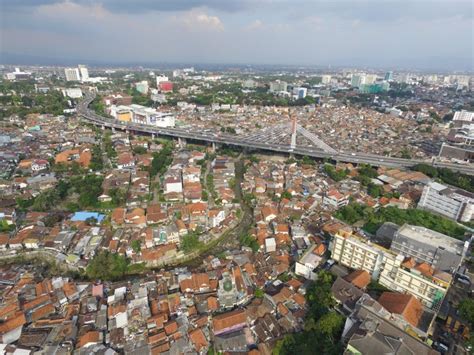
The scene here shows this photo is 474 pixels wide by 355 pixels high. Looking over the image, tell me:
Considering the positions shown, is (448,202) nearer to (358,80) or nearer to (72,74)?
(358,80)

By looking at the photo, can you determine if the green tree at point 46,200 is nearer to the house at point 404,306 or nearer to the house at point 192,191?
the house at point 192,191

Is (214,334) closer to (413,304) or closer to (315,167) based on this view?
(413,304)

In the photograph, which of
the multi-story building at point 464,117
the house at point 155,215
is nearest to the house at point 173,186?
the house at point 155,215

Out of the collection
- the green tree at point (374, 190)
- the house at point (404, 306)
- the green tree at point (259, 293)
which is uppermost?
the house at point (404, 306)

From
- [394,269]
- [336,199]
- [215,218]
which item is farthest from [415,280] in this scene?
[215,218]

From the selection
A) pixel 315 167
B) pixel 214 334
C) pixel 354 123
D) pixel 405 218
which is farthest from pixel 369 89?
pixel 214 334

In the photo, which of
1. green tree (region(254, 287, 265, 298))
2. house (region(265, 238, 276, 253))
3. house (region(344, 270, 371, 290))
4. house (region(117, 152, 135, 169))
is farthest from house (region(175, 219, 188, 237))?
house (region(117, 152, 135, 169))
